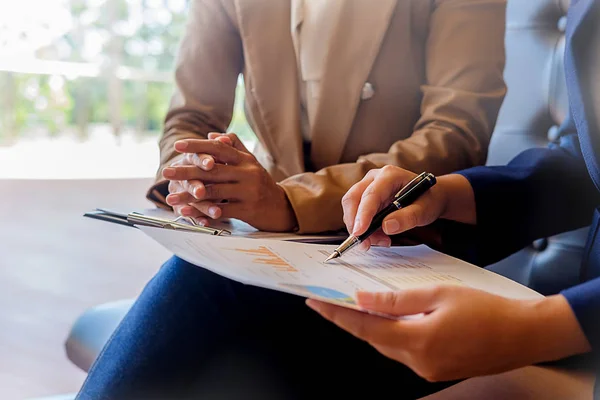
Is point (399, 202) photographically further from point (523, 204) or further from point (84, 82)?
point (84, 82)

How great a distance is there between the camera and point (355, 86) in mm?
832

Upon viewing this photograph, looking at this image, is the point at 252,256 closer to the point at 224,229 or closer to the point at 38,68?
the point at 224,229

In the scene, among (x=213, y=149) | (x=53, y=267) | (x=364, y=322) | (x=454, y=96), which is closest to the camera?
(x=364, y=322)

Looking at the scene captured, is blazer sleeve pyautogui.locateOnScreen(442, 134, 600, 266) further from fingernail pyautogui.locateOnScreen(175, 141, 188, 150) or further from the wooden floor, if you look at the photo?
the wooden floor

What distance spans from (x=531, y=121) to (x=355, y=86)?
0.36m

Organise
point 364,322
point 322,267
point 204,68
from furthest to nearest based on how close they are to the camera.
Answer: point 204,68
point 322,267
point 364,322

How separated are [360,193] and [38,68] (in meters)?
1.08

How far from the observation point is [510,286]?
1.49 feet

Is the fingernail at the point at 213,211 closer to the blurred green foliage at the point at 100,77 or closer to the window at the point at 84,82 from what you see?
the blurred green foliage at the point at 100,77

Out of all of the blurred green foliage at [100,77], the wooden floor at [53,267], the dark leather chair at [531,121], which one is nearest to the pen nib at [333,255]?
the dark leather chair at [531,121]

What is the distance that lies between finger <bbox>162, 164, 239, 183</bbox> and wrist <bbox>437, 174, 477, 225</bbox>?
24 centimetres

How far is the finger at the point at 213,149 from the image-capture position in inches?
25.5

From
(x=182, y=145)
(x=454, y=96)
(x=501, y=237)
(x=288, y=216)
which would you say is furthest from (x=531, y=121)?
(x=182, y=145)

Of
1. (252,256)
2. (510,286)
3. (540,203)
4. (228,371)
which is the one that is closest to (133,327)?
(228,371)
